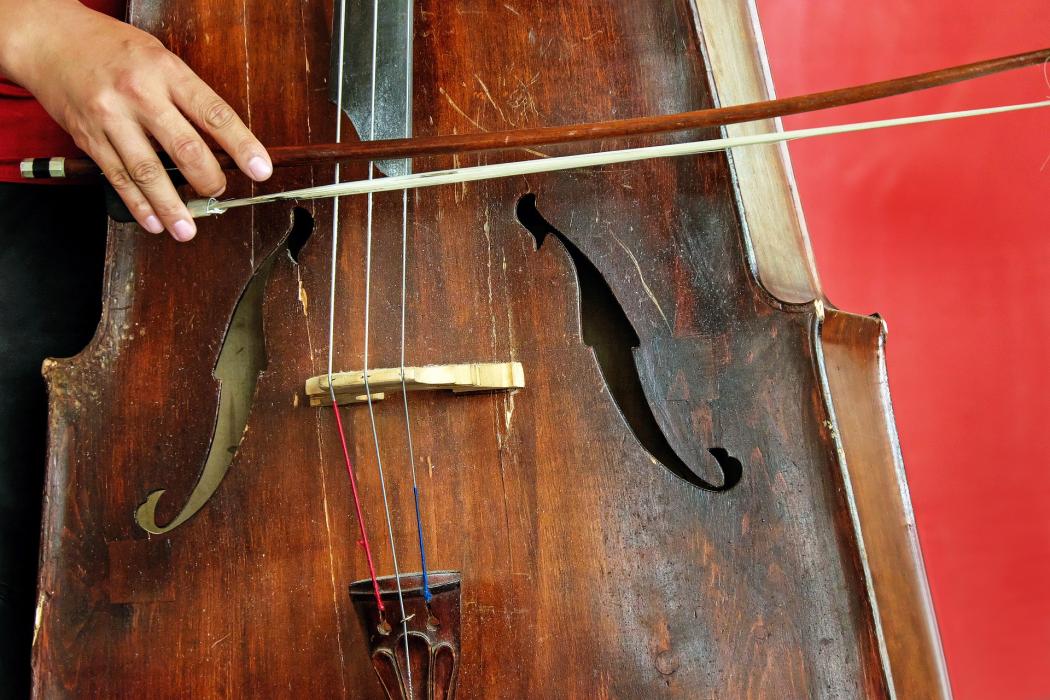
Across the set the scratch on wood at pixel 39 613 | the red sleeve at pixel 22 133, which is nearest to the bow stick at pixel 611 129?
the red sleeve at pixel 22 133

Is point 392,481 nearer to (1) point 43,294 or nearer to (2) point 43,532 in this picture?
(2) point 43,532

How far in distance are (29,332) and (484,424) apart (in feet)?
1.84

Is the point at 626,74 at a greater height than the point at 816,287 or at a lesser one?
greater

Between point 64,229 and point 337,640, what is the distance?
0.61 metres

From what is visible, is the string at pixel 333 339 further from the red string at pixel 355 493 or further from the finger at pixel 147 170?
the finger at pixel 147 170

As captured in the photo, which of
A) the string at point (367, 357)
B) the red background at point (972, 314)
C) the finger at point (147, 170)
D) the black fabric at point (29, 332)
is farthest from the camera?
the red background at point (972, 314)

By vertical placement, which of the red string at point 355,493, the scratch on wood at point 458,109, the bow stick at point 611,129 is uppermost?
the scratch on wood at point 458,109

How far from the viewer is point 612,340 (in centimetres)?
78

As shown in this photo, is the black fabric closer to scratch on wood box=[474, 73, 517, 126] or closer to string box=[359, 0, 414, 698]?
string box=[359, 0, 414, 698]

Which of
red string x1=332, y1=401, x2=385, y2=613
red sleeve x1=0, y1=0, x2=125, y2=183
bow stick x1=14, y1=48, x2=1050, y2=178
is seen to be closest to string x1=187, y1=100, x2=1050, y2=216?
bow stick x1=14, y1=48, x2=1050, y2=178

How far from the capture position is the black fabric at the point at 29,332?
0.87 metres

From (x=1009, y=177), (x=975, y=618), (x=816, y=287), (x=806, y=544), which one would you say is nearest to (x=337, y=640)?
(x=806, y=544)

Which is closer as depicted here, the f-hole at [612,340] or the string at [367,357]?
the string at [367,357]

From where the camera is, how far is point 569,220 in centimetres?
77
